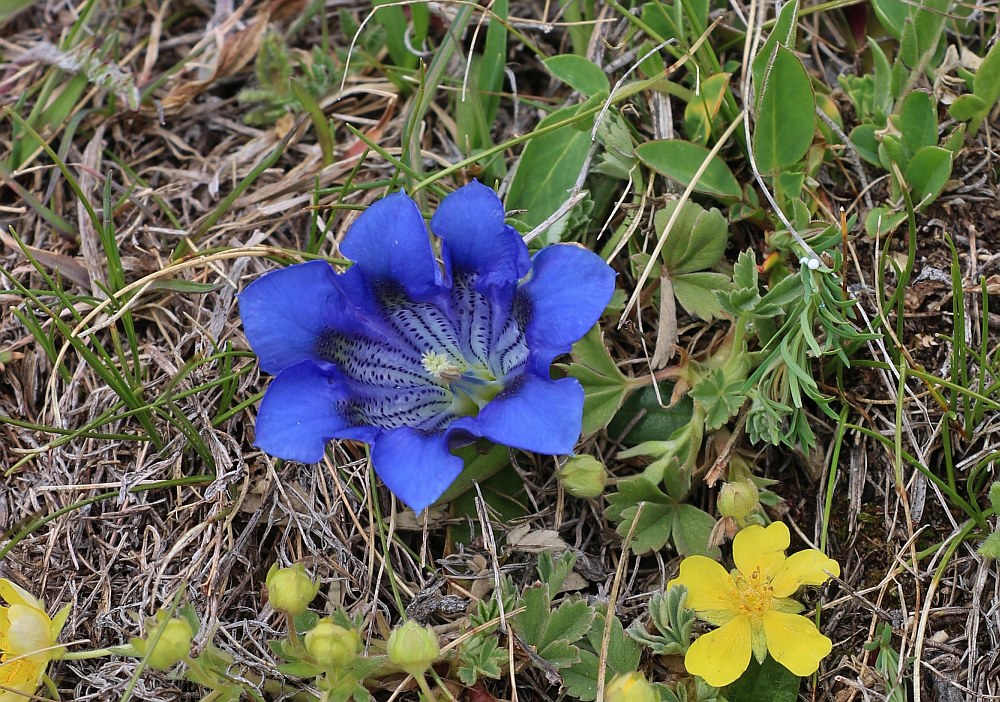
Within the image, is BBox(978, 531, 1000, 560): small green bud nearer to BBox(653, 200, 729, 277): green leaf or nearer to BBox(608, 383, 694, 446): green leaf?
BBox(608, 383, 694, 446): green leaf

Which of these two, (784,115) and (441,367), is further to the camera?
(784,115)

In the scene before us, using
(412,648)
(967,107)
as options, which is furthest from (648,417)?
(967,107)

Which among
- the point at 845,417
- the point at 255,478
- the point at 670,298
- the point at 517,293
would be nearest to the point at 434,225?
the point at 517,293

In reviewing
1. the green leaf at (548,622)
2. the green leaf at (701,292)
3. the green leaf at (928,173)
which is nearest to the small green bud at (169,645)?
the green leaf at (548,622)

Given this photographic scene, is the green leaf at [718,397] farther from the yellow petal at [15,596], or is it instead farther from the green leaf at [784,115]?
the yellow petal at [15,596]

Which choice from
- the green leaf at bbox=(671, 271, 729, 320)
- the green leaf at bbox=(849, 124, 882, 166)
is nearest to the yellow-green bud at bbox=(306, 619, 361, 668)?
the green leaf at bbox=(671, 271, 729, 320)

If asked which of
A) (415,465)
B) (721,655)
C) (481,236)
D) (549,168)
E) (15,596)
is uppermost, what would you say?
(481,236)

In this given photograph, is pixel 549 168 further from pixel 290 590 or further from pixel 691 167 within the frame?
pixel 290 590

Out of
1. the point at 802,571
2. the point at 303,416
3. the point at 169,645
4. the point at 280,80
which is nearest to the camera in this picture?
the point at 169,645
